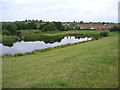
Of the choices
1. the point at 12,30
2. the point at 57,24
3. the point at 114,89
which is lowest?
the point at 114,89

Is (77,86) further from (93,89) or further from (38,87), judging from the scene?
(38,87)

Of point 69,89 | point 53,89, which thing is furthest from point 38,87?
point 69,89

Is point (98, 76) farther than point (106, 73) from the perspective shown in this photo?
No

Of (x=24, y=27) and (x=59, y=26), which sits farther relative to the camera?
(x=59, y=26)

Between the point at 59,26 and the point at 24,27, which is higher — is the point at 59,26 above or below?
above

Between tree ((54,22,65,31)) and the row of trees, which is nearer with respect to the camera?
the row of trees

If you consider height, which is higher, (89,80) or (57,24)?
(57,24)

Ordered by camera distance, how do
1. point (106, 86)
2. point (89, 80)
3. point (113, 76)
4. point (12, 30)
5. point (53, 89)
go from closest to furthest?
point (53, 89), point (106, 86), point (89, 80), point (113, 76), point (12, 30)

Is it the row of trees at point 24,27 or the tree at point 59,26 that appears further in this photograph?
the tree at point 59,26

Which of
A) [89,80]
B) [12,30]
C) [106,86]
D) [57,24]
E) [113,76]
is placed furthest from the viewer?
[57,24]

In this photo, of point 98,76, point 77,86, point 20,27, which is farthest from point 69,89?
point 20,27

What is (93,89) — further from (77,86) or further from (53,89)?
(53,89)

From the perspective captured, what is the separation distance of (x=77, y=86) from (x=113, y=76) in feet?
6.68

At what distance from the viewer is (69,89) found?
4.18 m
